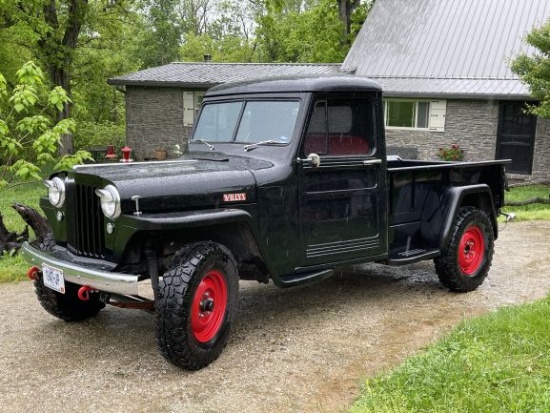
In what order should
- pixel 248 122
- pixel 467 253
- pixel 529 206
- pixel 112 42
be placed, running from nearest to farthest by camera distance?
pixel 248 122 < pixel 467 253 < pixel 529 206 < pixel 112 42

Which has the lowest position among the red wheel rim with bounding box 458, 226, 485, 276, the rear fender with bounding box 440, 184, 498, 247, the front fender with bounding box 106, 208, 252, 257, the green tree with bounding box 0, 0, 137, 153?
the red wheel rim with bounding box 458, 226, 485, 276

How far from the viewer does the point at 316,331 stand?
4805mm

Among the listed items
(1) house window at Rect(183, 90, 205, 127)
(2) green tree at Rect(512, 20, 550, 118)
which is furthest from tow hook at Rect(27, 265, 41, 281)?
(1) house window at Rect(183, 90, 205, 127)

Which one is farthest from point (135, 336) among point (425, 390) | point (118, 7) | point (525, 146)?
point (118, 7)

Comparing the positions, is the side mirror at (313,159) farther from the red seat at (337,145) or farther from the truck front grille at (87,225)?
the truck front grille at (87,225)

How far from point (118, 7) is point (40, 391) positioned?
21070 millimetres

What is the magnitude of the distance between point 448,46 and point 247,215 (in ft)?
53.1

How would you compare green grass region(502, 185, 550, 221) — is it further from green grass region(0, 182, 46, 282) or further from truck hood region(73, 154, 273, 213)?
green grass region(0, 182, 46, 282)

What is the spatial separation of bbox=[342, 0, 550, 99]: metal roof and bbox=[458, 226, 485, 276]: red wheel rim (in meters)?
11.2

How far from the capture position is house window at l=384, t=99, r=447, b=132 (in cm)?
1775

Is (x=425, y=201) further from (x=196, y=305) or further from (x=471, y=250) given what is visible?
(x=196, y=305)

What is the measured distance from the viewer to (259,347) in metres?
4.45

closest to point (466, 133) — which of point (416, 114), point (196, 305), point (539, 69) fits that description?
point (416, 114)

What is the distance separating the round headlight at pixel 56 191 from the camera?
14.4 ft
